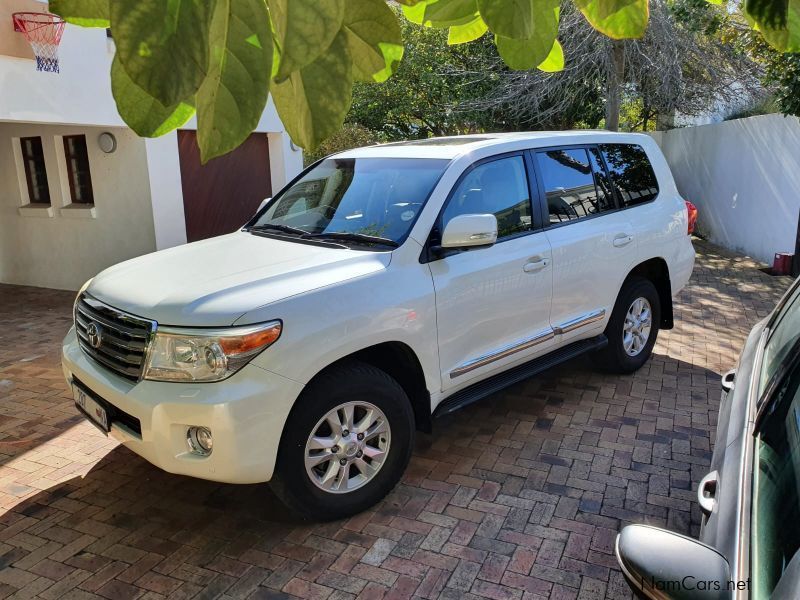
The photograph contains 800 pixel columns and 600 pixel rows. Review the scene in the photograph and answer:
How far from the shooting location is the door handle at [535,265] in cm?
423

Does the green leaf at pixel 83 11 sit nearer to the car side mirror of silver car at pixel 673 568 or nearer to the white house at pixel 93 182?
the car side mirror of silver car at pixel 673 568

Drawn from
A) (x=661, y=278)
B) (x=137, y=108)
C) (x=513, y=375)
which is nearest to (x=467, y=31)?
(x=137, y=108)

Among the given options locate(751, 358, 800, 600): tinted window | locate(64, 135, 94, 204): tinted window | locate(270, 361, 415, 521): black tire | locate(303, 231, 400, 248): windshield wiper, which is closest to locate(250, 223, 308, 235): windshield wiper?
locate(303, 231, 400, 248): windshield wiper

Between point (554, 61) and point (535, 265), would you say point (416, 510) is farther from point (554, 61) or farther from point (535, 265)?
point (554, 61)

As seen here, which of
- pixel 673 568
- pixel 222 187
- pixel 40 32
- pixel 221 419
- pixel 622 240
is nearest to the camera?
pixel 673 568

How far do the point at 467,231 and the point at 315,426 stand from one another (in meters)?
1.35

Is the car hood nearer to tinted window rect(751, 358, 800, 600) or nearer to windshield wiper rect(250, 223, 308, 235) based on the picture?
windshield wiper rect(250, 223, 308, 235)

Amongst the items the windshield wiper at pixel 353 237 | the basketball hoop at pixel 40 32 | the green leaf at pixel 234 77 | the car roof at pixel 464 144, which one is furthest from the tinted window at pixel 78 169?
the green leaf at pixel 234 77

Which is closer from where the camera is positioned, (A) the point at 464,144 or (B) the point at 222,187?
(A) the point at 464,144

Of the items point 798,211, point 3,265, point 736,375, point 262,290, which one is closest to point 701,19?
point 798,211

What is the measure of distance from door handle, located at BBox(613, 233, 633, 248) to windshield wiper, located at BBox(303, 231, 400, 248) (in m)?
2.01

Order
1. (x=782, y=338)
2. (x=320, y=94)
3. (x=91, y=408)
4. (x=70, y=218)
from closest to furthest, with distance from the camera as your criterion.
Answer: (x=320, y=94) → (x=782, y=338) → (x=91, y=408) → (x=70, y=218)

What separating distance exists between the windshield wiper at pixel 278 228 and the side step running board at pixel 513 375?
4.60 ft

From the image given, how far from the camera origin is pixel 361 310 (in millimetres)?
3348
